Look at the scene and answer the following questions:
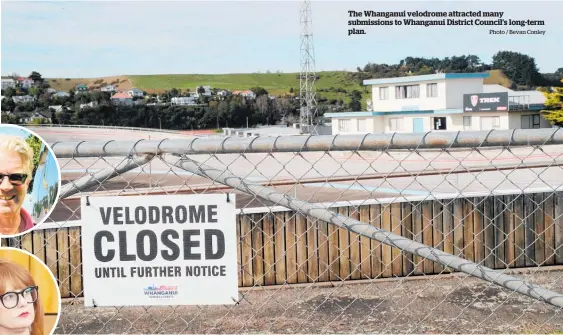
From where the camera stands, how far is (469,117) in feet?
131

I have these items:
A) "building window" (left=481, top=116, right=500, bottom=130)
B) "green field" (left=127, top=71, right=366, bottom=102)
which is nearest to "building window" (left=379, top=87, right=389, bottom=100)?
"building window" (left=481, top=116, right=500, bottom=130)

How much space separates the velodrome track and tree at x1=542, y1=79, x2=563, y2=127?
33.7ft

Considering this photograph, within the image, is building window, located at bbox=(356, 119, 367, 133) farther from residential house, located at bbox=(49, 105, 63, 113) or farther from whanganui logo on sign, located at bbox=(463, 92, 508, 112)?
residential house, located at bbox=(49, 105, 63, 113)

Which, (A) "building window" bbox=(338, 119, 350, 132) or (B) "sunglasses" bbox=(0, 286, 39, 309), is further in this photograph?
(A) "building window" bbox=(338, 119, 350, 132)

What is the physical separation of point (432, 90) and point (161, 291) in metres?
40.8

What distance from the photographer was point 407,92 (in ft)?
142

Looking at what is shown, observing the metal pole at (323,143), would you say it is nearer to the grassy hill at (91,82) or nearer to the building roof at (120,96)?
the building roof at (120,96)

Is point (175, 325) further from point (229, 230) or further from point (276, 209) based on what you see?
point (229, 230)

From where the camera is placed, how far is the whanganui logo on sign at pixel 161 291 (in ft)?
8.87

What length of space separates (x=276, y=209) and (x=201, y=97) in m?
104

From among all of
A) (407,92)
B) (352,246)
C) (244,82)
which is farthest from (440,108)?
(244,82)

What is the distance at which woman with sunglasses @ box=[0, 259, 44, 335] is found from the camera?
2529mm

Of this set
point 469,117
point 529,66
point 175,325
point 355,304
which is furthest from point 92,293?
point 529,66

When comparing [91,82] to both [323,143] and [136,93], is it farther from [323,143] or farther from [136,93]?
[323,143]
